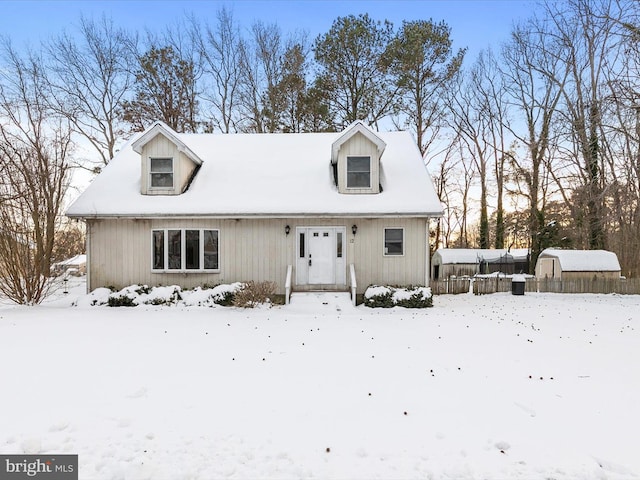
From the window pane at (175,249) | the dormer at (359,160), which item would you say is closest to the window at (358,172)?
the dormer at (359,160)

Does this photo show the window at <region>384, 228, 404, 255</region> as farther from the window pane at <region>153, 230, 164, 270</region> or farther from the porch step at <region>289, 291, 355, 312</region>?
the window pane at <region>153, 230, 164, 270</region>

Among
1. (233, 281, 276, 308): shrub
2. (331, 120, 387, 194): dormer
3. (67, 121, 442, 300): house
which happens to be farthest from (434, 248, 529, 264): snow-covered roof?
(233, 281, 276, 308): shrub

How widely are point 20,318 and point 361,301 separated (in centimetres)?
961

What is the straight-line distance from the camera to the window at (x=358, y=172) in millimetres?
12898

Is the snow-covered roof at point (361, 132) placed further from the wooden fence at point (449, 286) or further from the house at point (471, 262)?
the house at point (471, 262)

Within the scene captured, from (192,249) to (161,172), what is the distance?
9.86 ft

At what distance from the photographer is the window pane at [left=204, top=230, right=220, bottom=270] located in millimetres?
12594

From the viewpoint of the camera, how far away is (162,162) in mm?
13062

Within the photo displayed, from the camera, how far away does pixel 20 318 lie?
9750mm

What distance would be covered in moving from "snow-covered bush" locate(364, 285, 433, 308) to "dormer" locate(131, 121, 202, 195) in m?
7.53

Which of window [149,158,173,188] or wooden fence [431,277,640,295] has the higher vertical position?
window [149,158,173,188]

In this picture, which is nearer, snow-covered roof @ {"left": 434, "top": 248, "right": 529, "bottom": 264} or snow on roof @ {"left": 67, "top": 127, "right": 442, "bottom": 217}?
snow on roof @ {"left": 67, "top": 127, "right": 442, "bottom": 217}

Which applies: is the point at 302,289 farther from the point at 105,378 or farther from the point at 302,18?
the point at 302,18

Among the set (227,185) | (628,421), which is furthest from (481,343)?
(227,185)
